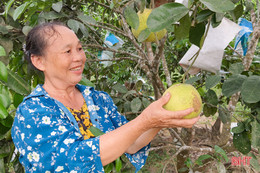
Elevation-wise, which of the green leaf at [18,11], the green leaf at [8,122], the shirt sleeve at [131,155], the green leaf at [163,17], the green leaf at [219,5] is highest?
the green leaf at [219,5]

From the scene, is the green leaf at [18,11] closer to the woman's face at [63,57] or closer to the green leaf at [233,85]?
the woman's face at [63,57]

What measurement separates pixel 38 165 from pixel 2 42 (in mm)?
657

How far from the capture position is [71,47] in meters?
1.03

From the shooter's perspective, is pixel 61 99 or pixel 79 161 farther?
pixel 61 99

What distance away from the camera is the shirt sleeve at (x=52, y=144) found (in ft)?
2.70

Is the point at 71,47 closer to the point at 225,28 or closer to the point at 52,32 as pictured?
the point at 52,32

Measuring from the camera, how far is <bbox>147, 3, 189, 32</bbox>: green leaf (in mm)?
671

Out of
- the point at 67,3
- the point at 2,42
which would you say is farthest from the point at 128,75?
the point at 2,42

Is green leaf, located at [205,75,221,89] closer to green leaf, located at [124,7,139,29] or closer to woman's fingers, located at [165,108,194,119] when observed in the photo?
woman's fingers, located at [165,108,194,119]

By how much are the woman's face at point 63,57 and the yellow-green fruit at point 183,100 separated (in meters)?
0.40

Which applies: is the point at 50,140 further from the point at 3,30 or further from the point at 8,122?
the point at 3,30

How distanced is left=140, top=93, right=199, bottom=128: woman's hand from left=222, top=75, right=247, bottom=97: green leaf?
11.4 inches

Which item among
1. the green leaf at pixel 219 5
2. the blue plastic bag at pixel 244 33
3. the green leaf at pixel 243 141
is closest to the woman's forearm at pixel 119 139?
the green leaf at pixel 219 5

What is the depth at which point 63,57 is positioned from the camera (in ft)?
3.31
